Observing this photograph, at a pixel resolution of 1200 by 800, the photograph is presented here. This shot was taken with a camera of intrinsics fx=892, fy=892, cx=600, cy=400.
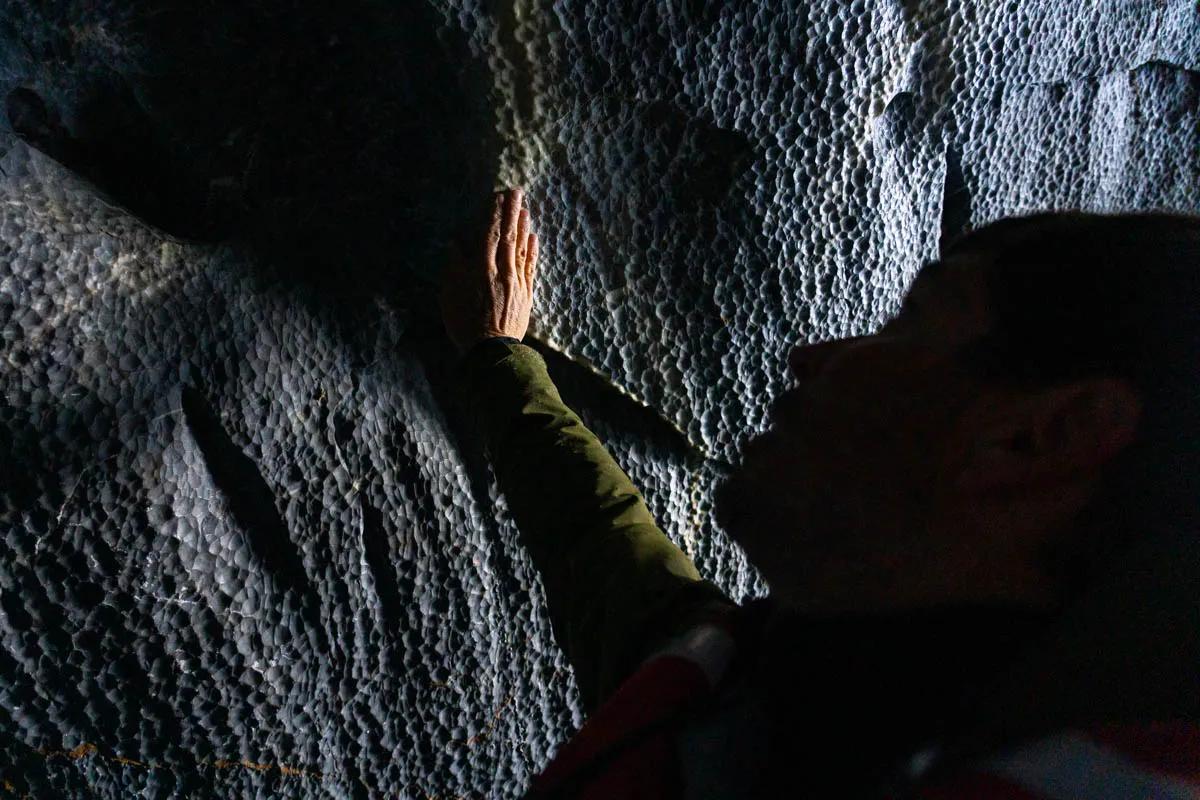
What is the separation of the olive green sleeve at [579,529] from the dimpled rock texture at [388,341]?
117 mm

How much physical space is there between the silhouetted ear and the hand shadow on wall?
537 millimetres

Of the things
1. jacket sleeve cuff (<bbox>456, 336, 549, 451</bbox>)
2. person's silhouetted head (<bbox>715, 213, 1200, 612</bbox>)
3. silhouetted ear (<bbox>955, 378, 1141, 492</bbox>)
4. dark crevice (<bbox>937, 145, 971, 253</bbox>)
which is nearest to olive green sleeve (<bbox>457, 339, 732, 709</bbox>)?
jacket sleeve cuff (<bbox>456, 336, 549, 451</bbox>)

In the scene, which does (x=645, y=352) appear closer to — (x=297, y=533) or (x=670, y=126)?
(x=670, y=126)

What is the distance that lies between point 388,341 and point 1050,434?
1.90ft

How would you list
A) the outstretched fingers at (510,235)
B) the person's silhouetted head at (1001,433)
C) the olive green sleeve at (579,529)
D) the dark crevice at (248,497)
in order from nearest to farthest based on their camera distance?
1. the person's silhouetted head at (1001,433)
2. the olive green sleeve at (579,529)
3. the dark crevice at (248,497)
4. the outstretched fingers at (510,235)

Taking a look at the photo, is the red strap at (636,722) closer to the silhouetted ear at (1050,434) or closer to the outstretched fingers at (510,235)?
the silhouetted ear at (1050,434)

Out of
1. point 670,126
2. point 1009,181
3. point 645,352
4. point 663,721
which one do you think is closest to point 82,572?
point 663,721

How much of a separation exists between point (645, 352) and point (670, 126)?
9.4 inches

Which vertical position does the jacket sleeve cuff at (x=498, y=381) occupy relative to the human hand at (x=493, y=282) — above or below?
below

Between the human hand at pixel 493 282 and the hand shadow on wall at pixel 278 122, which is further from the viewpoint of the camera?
the human hand at pixel 493 282

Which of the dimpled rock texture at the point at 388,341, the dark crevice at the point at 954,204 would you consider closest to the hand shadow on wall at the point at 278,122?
the dimpled rock texture at the point at 388,341

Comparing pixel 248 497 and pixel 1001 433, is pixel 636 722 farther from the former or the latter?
pixel 248 497

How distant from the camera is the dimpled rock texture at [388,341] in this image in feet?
2.20

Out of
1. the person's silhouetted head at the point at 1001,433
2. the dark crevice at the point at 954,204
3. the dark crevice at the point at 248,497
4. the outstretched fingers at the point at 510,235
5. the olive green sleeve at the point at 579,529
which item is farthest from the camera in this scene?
the dark crevice at the point at 954,204
